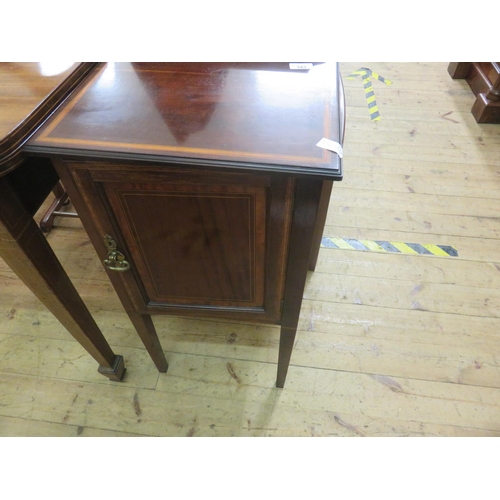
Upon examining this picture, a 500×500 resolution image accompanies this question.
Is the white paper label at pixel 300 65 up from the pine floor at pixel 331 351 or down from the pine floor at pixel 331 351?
up

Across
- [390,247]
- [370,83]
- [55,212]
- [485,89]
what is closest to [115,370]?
[55,212]

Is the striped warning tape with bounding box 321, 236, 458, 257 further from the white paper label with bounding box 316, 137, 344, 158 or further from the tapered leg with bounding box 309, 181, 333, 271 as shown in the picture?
the white paper label with bounding box 316, 137, 344, 158

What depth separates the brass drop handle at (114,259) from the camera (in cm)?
70

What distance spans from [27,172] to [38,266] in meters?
0.20

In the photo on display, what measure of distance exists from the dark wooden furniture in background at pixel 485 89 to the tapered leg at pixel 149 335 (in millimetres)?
2152

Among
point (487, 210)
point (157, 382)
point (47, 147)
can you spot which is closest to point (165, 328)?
point (157, 382)

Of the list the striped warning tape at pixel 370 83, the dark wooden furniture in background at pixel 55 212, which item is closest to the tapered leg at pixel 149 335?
the dark wooden furniture in background at pixel 55 212

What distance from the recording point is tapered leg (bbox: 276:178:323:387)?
0.57 metres

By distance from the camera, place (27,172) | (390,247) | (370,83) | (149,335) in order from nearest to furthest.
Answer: (27,172) < (149,335) < (390,247) < (370,83)

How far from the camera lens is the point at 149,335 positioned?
1011 mm

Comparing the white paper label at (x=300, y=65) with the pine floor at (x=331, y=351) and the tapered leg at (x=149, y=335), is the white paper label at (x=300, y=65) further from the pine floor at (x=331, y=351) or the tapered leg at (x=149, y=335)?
the pine floor at (x=331, y=351)

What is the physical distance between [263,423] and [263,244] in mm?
690

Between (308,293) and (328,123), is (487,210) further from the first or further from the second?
(328,123)

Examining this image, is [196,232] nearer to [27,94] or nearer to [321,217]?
[27,94]
